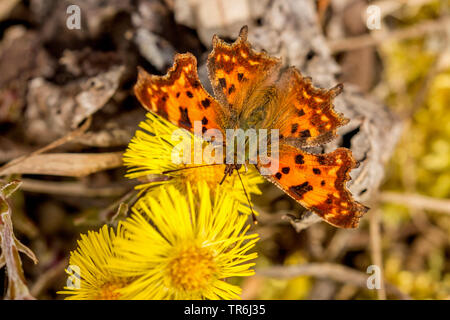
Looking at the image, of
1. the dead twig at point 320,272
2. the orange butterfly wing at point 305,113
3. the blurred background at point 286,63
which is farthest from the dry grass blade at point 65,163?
the dead twig at point 320,272

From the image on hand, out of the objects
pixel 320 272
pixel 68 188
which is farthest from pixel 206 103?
pixel 320 272

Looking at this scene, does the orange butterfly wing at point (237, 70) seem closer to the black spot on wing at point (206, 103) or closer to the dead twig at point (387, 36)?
the black spot on wing at point (206, 103)

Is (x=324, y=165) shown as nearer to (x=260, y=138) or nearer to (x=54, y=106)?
(x=260, y=138)

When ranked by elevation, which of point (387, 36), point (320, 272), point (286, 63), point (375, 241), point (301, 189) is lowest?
point (320, 272)

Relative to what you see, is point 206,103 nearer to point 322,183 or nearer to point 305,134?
point 305,134

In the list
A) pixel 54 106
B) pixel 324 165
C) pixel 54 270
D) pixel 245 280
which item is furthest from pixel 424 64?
pixel 54 270

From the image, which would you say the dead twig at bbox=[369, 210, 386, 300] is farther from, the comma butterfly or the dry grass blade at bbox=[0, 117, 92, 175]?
the dry grass blade at bbox=[0, 117, 92, 175]

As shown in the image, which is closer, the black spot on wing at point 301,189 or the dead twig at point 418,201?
the black spot on wing at point 301,189
